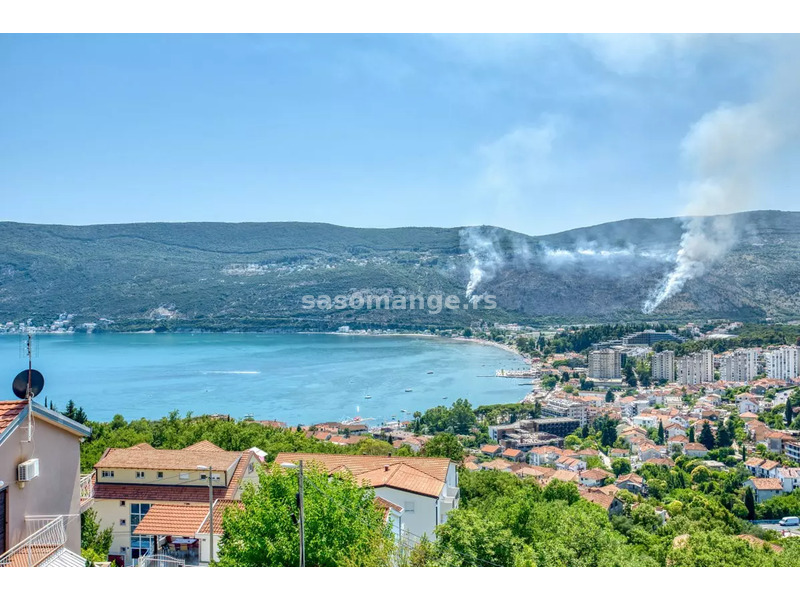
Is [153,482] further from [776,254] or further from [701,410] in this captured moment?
[776,254]

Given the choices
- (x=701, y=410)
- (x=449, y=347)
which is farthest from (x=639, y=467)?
(x=449, y=347)

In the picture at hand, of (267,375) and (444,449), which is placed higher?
(444,449)

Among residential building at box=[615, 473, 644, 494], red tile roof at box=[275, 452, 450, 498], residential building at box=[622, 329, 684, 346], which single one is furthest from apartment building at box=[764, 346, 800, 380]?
red tile roof at box=[275, 452, 450, 498]

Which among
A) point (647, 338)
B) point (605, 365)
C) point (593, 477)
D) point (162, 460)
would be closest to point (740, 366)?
point (605, 365)

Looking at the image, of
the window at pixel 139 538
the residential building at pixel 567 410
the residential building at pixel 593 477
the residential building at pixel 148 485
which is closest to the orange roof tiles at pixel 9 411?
the window at pixel 139 538

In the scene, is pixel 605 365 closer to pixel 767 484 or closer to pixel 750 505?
pixel 767 484
